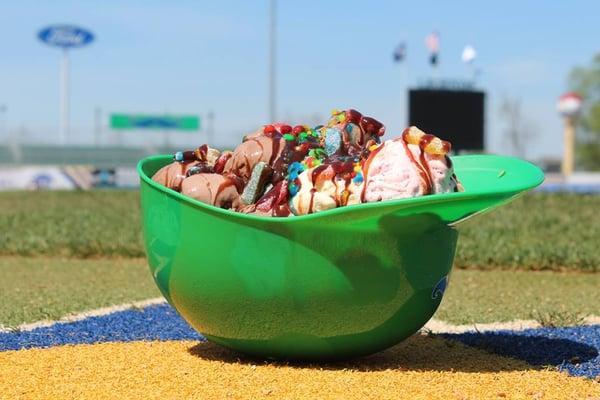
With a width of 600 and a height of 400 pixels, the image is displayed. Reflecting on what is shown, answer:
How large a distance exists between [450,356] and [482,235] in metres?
6.99

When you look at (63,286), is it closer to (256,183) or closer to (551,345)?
(256,183)

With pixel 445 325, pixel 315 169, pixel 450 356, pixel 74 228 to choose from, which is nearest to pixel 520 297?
pixel 445 325

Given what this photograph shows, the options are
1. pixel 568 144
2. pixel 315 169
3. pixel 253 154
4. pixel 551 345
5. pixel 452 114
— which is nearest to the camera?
pixel 315 169

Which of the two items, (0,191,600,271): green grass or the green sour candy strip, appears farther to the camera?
(0,191,600,271): green grass

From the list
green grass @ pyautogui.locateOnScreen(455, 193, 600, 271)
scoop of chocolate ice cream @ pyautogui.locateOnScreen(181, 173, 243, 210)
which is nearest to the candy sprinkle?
scoop of chocolate ice cream @ pyautogui.locateOnScreen(181, 173, 243, 210)

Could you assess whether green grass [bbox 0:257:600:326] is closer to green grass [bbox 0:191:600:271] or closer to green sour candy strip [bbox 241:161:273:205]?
green grass [bbox 0:191:600:271]

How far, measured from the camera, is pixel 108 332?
6078 mm

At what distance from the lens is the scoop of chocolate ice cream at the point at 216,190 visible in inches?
195

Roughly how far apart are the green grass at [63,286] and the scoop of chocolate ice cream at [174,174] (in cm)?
186

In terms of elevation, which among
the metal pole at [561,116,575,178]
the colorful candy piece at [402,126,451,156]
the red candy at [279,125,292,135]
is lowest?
the metal pole at [561,116,575,178]

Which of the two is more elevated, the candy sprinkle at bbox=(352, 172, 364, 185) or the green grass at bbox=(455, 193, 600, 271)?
the candy sprinkle at bbox=(352, 172, 364, 185)

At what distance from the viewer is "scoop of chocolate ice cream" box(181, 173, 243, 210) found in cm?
494

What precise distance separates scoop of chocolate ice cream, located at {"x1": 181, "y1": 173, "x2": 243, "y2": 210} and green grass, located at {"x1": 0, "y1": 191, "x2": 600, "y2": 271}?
636 cm

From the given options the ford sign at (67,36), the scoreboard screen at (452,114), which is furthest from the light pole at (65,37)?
the scoreboard screen at (452,114)
